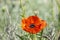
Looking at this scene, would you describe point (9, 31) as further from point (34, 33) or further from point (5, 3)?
point (5, 3)

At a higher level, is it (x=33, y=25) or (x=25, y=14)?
(x=33, y=25)

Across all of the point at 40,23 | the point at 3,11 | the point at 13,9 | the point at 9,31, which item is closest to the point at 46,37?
the point at 40,23

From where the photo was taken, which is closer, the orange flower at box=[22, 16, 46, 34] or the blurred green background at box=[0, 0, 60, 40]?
the orange flower at box=[22, 16, 46, 34]

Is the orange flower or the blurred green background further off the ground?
the orange flower

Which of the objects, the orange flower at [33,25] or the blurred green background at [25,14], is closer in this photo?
the orange flower at [33,25]

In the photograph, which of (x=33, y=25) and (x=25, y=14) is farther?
(x=25, y=14)
